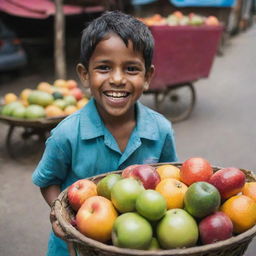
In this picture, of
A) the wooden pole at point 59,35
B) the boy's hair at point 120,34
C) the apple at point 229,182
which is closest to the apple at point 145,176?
the apple at point 229,182

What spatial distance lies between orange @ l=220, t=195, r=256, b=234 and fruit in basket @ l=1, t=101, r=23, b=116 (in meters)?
3.52

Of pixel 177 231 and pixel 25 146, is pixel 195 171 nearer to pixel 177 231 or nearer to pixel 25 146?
pixel 177 231

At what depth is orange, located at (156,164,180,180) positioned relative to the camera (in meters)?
1.76

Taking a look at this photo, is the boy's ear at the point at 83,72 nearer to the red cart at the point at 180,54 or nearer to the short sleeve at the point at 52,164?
the short sleeve at the point at 52,164

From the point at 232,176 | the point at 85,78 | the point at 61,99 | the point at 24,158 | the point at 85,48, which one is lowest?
the point at 24,158

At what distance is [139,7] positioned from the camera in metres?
11.8

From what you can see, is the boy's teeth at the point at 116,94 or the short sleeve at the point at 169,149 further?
the short sleeve at the point at 169,149

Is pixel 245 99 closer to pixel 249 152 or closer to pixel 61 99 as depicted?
pixel 249 152

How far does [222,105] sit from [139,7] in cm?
532

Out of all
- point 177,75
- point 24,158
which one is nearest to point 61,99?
point 24,158

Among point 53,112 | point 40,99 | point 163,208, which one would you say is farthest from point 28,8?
point 163,208

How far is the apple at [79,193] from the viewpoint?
1580mm

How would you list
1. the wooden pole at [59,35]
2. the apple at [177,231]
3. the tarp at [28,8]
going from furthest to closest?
the tarp at [28,8] < the wooden pole at [59,35] < the apple at [177,231]

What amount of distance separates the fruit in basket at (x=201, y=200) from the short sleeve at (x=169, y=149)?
587 millimetres
